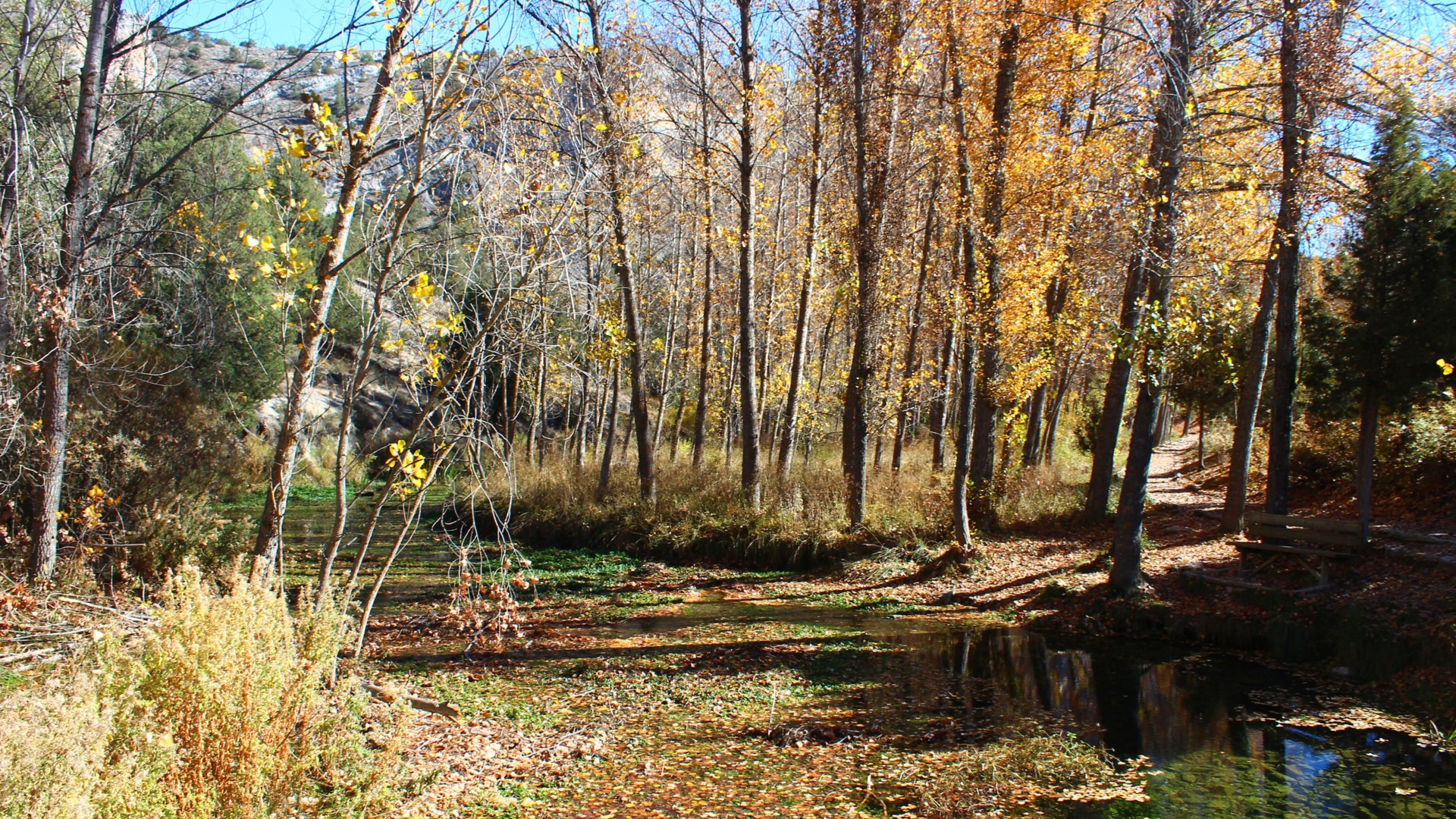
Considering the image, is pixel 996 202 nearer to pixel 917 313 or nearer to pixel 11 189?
pixel 917 313

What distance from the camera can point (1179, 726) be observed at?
26.7 feet

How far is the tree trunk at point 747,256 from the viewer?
17.1m

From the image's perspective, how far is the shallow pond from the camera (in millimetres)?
6465

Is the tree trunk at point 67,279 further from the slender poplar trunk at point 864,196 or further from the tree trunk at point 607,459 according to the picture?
the tree trunk at point 607,459

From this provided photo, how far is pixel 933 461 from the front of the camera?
22203 millimetres

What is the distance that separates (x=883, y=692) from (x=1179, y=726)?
2.73 m

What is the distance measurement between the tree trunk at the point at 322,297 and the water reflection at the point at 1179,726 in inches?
231

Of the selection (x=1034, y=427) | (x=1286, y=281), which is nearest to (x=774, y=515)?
(x=1034, y=427)

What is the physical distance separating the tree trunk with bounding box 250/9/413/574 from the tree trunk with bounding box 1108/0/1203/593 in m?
7.90

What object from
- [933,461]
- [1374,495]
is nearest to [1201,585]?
[1374,495]

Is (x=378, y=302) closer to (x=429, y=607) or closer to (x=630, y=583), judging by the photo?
(x=429, y=607)

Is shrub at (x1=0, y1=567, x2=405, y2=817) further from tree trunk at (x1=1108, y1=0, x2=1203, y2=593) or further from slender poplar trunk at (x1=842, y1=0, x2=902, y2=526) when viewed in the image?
slender poplar trunk at (x1=842, y1=0, x2=902, y2=526)

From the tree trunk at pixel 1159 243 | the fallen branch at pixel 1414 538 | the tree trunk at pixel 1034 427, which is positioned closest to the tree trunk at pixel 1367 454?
the fallen branch at pixel 1414 538

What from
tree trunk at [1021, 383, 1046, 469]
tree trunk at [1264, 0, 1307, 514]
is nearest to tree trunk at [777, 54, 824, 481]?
tree trunk at [1021, 383, 1046, 469]
